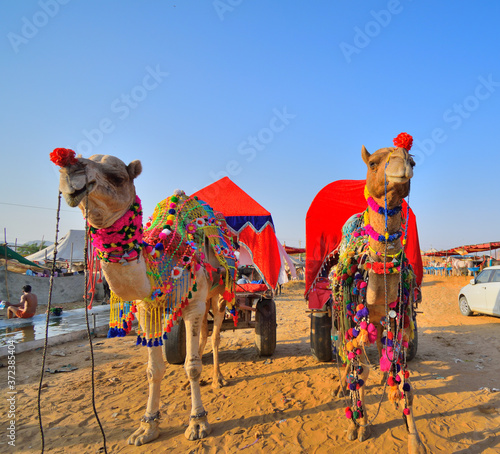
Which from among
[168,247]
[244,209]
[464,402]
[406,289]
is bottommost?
[464,402]

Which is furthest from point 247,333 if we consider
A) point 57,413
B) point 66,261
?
point 66,261

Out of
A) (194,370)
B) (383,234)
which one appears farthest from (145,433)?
(383,234)

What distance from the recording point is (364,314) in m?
3.14

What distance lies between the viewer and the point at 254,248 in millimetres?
6543

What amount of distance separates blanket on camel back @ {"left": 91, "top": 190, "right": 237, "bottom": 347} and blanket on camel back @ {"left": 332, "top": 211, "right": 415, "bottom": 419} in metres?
1.69

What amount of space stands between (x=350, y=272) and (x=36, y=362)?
19.2 feet

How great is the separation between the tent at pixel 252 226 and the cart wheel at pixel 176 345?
179 centimetres

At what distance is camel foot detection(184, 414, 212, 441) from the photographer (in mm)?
3412

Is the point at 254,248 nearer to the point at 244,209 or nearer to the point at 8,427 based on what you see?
the point at 244,209

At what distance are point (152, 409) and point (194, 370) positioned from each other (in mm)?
600

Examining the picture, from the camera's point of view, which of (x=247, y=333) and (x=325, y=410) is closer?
(x=325, y=410)

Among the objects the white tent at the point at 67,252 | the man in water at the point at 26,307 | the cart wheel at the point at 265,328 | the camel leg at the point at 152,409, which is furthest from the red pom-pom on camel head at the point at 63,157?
the white tent at the point at 67,252

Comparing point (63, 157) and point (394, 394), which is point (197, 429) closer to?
point (394, 394)

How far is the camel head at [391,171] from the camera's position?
235 centimetres
